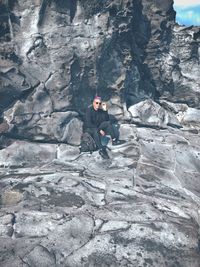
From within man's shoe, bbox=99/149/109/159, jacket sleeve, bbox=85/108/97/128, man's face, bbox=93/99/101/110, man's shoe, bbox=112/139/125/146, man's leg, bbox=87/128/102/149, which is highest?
man's face, bbox=93/99/101/110

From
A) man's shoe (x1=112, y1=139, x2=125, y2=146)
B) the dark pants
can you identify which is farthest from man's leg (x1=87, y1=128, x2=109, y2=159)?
man's shoe (x1=112, y1=139, x2=125, y2=146)

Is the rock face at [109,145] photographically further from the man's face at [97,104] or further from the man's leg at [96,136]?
the man's face at [97,104]

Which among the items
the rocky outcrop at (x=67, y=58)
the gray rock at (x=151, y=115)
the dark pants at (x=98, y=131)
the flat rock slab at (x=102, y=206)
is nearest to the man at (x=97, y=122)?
the dark pants at (x=98, y=131)

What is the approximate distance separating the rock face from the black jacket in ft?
2.56

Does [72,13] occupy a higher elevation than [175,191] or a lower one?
higher

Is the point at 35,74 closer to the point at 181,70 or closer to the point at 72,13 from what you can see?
the point at 72,13

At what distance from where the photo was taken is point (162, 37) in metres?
13.1

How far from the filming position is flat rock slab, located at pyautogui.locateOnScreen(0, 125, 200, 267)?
6148mm

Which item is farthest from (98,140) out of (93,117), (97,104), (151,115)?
(151,115)

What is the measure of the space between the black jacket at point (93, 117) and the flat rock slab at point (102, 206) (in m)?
0.82

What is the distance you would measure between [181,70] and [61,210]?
817cm

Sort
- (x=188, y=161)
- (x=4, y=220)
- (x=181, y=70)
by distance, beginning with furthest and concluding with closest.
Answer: (x=181, y=70) < (x=188, y=161) < (x=4, y=220)

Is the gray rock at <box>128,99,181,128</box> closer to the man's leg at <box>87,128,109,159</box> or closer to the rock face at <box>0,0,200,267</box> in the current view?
the rock face at <box>0,0,200,267</box>

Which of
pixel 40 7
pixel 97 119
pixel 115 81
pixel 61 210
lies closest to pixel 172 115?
pixel 115 81
